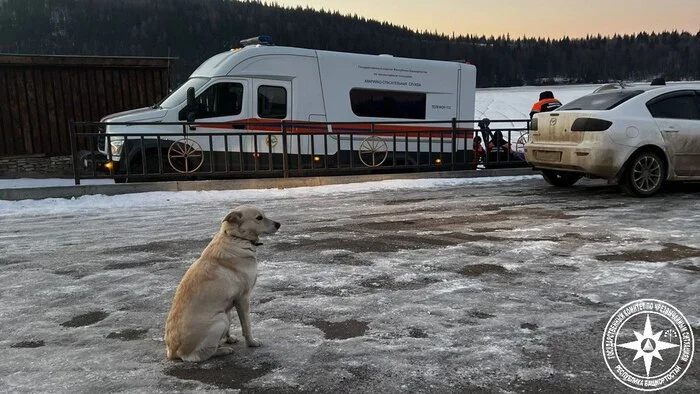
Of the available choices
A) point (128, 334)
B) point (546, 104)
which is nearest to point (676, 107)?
point (546, 104)

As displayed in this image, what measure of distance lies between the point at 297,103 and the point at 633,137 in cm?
706

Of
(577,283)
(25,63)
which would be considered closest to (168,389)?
(577,283)

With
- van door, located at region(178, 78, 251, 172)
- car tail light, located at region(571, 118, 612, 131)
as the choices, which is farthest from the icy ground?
van door, located at region(178, 78, 251, 172)

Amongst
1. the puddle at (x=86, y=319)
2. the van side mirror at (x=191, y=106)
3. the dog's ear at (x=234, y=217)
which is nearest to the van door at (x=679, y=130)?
the dog's ear at (x=234, y=217)

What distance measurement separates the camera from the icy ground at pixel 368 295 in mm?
2707

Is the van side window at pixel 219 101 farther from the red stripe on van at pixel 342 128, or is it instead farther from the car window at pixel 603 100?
the car window at pixel 603 100

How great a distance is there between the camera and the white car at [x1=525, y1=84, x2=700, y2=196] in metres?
7.73

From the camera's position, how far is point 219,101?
11133 mm

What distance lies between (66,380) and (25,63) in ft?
45.9

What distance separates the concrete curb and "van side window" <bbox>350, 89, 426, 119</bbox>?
92.6 inches

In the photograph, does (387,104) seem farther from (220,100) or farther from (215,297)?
(215,297)

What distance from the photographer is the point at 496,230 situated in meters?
6.04

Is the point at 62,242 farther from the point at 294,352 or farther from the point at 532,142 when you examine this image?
the point at 532,142

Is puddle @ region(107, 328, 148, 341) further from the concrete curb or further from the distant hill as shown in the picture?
the distant hill
